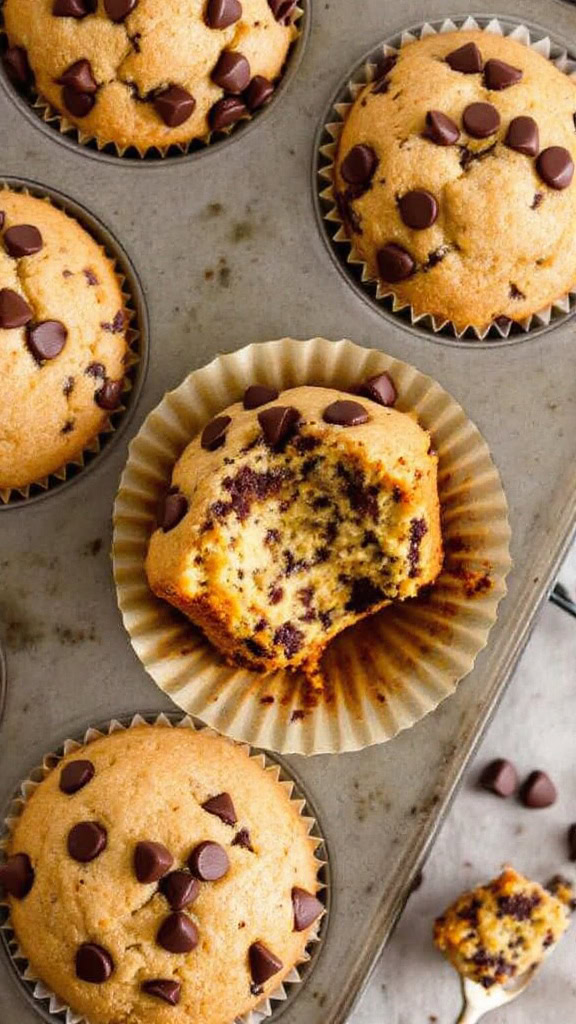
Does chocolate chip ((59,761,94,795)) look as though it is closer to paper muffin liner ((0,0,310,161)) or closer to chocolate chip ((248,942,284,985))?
chocolate chip ((248,942,284,985))

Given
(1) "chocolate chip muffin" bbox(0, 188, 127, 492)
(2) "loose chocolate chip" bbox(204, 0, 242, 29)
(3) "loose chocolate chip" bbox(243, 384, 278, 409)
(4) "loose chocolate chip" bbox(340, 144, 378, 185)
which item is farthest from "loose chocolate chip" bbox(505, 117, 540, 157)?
(1) "chocolate chip muffin" bbox(0, 188, 127, 492)

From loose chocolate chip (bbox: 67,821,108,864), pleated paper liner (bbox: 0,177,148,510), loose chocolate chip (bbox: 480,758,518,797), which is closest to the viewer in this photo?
loose chocolate chip (bbox: 67,821,108,864)

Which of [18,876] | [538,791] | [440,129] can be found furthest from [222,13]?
[538,791]

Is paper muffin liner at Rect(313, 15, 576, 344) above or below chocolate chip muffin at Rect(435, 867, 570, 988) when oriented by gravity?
above

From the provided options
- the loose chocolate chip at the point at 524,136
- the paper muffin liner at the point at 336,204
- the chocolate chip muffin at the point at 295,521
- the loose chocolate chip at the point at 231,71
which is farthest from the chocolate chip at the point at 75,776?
the loose chocolate chip at the point at 524,136

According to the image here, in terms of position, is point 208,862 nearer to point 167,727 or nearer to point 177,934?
point 177,934

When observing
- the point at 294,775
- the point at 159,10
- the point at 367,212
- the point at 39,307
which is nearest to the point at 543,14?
the point at 367,212
